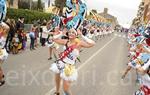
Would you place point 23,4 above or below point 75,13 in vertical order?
below

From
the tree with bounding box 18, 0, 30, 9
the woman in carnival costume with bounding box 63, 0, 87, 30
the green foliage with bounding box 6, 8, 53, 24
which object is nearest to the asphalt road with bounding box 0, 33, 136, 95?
the woman in carnival costume with bounding box 63, 0, 87, 30

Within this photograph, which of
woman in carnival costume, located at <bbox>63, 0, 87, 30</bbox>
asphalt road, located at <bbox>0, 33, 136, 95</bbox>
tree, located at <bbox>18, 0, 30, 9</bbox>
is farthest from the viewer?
tree, located at <bbox>18, 0, 30, 9</bbox>

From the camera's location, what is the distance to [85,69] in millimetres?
16734

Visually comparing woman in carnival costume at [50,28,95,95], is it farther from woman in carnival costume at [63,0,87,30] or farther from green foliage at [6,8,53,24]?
green foliage at [6,8,53,24]

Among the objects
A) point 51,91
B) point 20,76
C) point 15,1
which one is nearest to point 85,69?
point 20,76

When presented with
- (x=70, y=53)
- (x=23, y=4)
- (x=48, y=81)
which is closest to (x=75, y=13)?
(x=70, y=53)

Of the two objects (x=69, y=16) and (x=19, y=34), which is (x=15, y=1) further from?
(x=69, y=16)

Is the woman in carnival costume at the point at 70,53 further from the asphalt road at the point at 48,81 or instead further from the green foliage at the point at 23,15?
the green foliage at the point at 23,15

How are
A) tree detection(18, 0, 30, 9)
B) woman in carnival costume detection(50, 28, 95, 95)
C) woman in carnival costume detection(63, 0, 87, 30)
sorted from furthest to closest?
tree detection(18, 0, 30, 9), woman in carnival costume detection(63, 0, 87, 30), woman in carnival costume detection(50, 28, 95, 95)

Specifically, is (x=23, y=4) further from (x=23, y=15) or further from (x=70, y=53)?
(x=70, y=53)

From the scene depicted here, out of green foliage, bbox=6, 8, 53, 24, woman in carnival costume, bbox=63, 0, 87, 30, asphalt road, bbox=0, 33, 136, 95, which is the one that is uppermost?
woman in carnival costume, bbox=63, 0, 87, 30

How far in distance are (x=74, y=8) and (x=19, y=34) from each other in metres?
11.5

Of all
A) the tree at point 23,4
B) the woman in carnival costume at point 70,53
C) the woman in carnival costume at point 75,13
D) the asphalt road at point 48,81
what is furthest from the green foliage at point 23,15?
the woman in carnival costume at point 70,53

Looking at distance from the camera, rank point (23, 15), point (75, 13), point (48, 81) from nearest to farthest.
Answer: point (75, 13) < point (48, 81) < point (23, 15)
